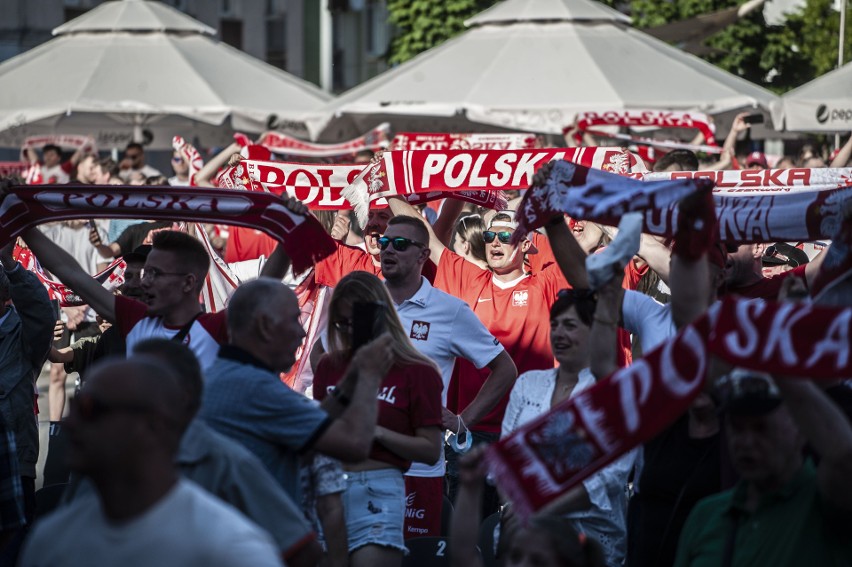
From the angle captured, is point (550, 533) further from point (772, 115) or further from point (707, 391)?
point (772, 115)

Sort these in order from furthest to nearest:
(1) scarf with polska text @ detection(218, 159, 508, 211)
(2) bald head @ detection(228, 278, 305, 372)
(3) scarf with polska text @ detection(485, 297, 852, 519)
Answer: (1) scarf with polska text @ detection(218, 159, 508, 211), (2) bald head @ detection(228, 278, 305, 372), (3) scarf with polska text @ detection(485, 297, 852, 519)

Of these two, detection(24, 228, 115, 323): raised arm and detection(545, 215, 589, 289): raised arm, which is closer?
detection(545, 215, 589, 289): raised arm

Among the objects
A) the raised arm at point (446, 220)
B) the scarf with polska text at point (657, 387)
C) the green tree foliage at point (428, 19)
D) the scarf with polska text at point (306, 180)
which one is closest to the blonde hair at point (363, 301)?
the scarf with polska text at point (657, 387)

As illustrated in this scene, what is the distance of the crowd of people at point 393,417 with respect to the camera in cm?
344

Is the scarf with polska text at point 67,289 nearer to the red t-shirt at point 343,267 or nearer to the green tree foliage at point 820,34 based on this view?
the red t-shirt at point 343,267

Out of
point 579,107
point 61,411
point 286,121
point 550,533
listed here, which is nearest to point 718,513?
point 550,533

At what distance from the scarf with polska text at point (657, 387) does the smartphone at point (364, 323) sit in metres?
1.65

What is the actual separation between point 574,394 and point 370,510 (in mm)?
912

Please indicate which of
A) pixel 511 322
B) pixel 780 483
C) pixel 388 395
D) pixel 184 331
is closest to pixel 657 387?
pixel 780 483

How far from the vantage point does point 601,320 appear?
4723 mm

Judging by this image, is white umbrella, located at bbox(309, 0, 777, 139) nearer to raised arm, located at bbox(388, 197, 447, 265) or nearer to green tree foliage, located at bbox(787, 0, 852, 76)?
raised arm, located at bbox(388, 197, 447, 265)

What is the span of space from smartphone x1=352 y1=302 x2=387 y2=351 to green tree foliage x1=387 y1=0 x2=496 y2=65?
2541 centimetres

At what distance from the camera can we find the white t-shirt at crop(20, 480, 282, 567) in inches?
129

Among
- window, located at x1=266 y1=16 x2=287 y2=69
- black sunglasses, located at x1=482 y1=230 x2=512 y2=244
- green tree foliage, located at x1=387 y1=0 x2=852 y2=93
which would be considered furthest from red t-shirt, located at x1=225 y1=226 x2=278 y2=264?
window, located at x1=266 y1=16 x2=287 y2=69
